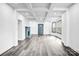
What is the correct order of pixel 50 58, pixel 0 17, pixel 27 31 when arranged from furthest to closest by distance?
pixel 27 31 → pixel 0 17 → pixel 50 58

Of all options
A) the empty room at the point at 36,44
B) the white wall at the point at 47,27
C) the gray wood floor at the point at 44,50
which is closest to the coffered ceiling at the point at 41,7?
the empty room at the point at 36,44

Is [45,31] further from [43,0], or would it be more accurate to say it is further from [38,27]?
[43,0]

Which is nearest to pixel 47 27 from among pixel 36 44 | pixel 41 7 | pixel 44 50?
pixel 36 44

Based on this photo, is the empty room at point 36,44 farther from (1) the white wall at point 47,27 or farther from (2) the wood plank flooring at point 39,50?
(1) the white wall at point 47,27

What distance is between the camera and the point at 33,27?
659 inches

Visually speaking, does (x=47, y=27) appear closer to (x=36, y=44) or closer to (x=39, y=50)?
(x=36, y=44)

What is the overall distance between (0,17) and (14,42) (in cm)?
259

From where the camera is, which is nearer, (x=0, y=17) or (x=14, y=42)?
(x=0, y=17)

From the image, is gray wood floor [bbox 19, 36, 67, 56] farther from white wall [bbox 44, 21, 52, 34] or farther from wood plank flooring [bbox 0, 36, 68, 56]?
white wall [bbox 44, 21, 52, 34]

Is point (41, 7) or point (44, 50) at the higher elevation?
point (41, 7)

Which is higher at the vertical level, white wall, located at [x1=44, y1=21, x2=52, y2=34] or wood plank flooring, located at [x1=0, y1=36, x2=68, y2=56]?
white wall, located at [x1=44, y1=21, x2=52, y2=34]

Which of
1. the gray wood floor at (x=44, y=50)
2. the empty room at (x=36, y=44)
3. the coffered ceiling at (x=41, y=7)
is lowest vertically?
the gray wood floor at (x=44, y=50)

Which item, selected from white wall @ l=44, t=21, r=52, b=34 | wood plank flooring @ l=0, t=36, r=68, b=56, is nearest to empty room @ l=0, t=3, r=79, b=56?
wood plank flooring @ l=0, t=36, r=68, b=56

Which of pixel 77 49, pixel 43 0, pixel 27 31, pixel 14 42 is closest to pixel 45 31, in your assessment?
pixel 27 31
